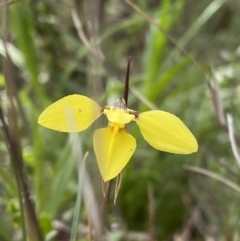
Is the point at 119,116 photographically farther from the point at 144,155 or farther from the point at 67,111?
the point at 144,155

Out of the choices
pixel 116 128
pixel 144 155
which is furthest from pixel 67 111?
pixel 144 155

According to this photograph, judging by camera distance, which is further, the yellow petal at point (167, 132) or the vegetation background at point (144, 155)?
the vegetation background at point (144, 155)

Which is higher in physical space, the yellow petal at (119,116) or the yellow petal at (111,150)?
the yellow petal at (119,116)

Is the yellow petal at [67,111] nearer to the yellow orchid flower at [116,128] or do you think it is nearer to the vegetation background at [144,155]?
the yellow orchid flower at [116,128]

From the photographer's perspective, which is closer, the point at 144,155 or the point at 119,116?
the point at 119,116

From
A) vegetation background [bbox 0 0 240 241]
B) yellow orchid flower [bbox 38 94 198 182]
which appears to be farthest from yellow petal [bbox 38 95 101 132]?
vegetation background [bbox 0 0 240 241]

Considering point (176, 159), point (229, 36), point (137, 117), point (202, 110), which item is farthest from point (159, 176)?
point (229, 36)

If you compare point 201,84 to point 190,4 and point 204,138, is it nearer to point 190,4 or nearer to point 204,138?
point 204,138

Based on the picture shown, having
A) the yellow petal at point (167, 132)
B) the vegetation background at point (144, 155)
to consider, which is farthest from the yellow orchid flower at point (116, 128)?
the vegetation background at point (144, 155)
